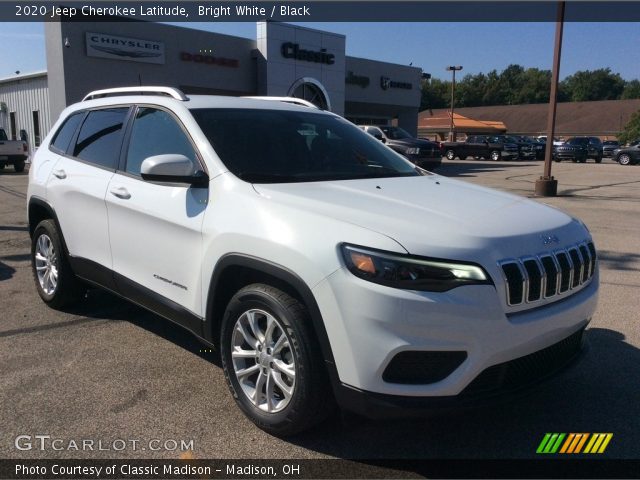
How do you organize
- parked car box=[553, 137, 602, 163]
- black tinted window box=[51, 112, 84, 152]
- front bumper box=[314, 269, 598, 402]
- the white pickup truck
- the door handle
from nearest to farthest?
front bumper box=[314, 269, 598, 402], the door handle, black tinted window box=[51, 112, 84, 152], the white pickup truck, parked car box=[553, 137, 602, 163]

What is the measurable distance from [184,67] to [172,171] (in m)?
19.7

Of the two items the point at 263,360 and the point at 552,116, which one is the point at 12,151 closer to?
the point at 552,116

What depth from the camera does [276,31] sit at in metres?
23.9

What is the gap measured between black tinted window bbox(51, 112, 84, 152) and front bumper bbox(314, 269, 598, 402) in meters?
3.37

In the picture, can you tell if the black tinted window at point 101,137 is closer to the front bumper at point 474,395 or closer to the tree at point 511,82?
the front bumper at point 474,395

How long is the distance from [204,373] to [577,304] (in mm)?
2346

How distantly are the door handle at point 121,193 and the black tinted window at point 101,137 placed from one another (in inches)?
10.2

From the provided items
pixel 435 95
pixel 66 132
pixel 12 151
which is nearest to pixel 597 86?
pixel 435 95

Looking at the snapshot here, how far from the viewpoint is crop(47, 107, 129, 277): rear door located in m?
4.33

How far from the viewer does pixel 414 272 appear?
2.61 meters

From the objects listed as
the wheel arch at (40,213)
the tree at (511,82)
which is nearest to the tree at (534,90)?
the tree at (511,82)

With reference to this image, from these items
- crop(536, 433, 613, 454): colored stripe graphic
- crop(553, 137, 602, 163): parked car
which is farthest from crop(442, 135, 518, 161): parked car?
crop(536, 433, 613, 454): colored stripe graphic

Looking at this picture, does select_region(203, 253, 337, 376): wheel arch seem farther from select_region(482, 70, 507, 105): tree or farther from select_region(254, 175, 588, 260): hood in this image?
select_region(482, 70, 507, 105): tree

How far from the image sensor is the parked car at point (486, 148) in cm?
3600
